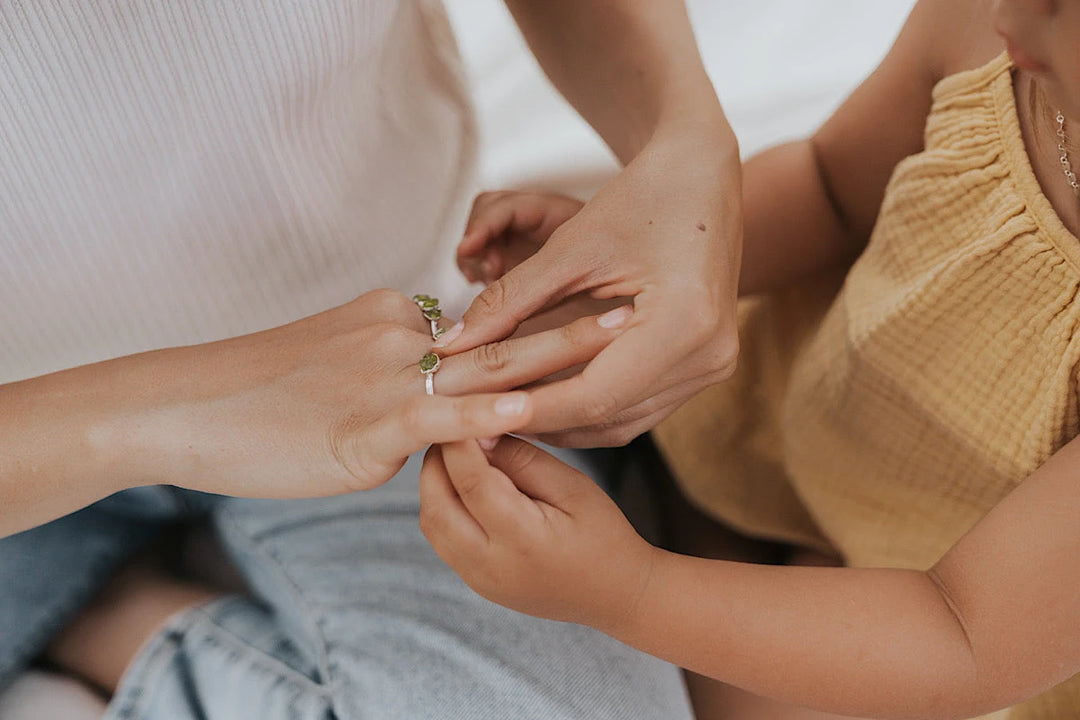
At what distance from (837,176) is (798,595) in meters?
0.41

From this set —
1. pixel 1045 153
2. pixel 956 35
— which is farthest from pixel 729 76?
pixel 1045 153

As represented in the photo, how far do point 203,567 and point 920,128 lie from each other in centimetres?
71

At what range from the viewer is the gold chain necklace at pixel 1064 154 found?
2.10 ft

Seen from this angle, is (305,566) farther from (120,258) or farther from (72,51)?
(72,51)

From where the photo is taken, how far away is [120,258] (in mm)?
758

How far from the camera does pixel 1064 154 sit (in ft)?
2.11

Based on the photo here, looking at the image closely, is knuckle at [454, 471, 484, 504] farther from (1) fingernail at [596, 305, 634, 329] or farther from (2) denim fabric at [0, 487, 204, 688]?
(2) denim fabric at [0, 487, 204, 688]

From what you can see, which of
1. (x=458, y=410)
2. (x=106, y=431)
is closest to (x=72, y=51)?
(x=106, y=431)

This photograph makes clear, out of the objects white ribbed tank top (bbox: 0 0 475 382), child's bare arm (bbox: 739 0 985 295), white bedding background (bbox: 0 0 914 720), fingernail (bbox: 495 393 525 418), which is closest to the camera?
fingernail (bbox: 495 393 525 418)

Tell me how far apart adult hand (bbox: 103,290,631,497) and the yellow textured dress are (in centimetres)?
27

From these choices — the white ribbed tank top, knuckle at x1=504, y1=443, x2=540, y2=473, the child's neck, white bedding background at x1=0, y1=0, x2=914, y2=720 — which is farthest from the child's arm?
white bedding background at x1=0, y1=0, x2=914, y2=720

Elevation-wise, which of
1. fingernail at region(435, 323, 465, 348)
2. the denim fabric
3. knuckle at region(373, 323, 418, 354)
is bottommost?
the denim fabric

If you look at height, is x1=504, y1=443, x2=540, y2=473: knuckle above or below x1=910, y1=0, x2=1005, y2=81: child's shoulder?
below

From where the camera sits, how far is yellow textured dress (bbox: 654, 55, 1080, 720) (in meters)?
0.66
